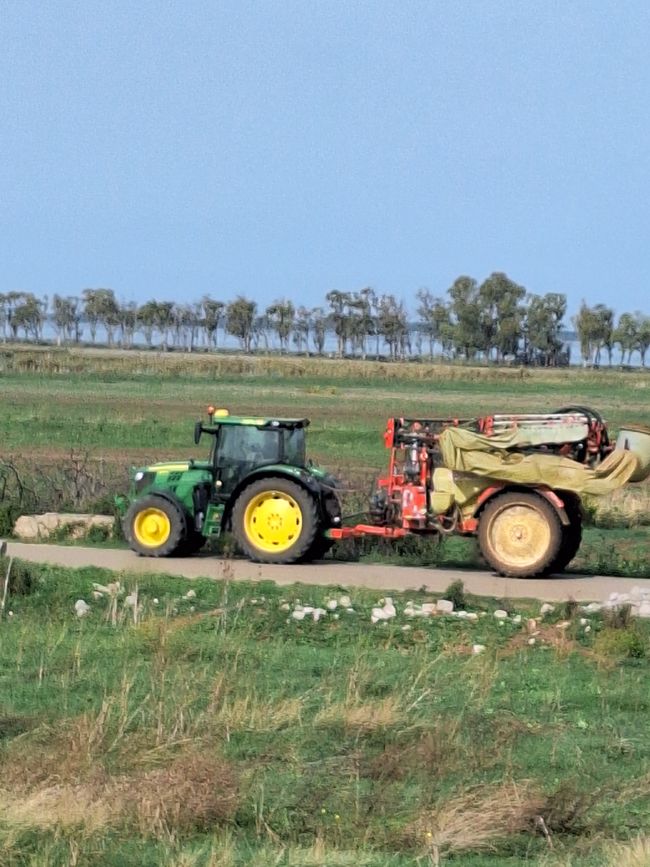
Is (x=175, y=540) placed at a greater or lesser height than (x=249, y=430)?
lesser

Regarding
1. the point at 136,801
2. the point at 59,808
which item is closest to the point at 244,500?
the point at 136,801

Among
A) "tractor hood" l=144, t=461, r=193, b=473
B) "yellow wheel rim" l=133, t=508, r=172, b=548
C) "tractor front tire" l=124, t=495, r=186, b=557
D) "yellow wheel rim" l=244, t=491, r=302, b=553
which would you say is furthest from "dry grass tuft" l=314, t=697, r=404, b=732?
"tractor hood" l=144, t=461, r=193, b=473

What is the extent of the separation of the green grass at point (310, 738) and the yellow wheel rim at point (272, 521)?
12.2ft

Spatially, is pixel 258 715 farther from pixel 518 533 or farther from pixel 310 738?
pixel 518 533

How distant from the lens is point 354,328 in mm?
162125

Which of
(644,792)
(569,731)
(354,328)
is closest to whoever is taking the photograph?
(644,792)

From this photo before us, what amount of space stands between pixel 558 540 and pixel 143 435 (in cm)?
2545

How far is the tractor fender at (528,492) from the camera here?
58.6ft

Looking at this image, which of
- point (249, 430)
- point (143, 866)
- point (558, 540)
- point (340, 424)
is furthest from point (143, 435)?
point (143, 866)

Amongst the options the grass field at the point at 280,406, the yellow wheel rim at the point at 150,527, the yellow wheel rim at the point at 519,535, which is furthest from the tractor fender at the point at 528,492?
the yellow wheel rim at the point at 150,527

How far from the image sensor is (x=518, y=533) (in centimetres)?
1814

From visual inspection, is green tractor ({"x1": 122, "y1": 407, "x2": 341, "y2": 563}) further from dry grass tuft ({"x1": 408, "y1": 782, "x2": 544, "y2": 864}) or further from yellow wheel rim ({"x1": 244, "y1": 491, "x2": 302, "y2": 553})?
dry grass tuft ({"x1": 408, "y1": 782, "x2": 544, "y2": 864})

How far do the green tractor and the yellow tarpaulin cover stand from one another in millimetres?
1909

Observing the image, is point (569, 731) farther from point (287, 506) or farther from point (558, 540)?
point (287, 506)
